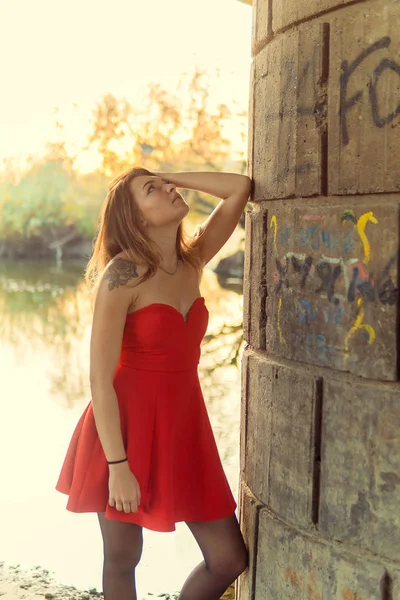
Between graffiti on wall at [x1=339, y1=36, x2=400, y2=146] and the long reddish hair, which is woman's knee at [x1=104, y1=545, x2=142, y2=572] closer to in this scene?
the long reddish hair

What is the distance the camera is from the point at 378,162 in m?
2.66

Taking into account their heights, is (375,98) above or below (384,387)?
above

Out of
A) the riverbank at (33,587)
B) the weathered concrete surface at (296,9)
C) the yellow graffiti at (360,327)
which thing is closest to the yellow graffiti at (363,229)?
the yellow graffiti at (360,327)

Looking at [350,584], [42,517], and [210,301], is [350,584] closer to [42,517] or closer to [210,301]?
[42,517]

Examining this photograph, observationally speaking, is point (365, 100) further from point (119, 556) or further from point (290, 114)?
point (119, 556)

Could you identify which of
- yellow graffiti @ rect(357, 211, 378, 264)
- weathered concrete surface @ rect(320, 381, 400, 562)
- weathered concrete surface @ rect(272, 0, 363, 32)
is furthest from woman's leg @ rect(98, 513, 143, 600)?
weathered concrete surface @ rect(272, 0, 363, 32)

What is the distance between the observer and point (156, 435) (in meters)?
3.19

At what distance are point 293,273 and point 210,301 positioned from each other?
20.4 m

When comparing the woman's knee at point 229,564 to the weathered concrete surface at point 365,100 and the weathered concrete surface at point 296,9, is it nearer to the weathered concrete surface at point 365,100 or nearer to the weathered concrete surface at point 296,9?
the weathered concrete surface at point 365,100

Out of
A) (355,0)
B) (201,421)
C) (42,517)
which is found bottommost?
(42,517)

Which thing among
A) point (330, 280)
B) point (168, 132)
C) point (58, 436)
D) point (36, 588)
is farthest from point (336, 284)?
point (168, 132)

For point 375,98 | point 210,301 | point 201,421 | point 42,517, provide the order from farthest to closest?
point 210,301, point 42,517, point 201,421, point 375,98

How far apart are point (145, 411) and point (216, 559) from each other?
2.13 feet

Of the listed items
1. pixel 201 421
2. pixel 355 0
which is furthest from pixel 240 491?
pixel 355 0
